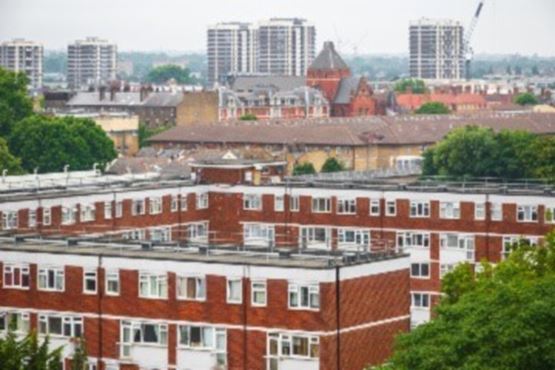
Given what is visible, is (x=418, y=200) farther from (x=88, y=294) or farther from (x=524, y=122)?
(x=524, y=122)

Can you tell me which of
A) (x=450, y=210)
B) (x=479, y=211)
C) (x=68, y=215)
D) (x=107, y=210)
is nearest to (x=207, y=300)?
(x=68, y=215)

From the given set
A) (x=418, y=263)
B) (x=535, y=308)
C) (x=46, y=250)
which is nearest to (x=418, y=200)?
(x=418, y=263)

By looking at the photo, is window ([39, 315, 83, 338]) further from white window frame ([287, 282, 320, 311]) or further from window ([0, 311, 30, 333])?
white window frame ([287, 282, 320, 311])

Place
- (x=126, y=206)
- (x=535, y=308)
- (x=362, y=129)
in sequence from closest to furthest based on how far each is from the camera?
(x=535, y=308) < (x=126, y=206) < (x=362, y=129)

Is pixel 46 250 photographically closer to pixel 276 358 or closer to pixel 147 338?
pixel 147 338

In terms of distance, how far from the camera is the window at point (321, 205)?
81.5m

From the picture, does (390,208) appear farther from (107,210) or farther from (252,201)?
(107,210)

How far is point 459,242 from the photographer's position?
7850cm

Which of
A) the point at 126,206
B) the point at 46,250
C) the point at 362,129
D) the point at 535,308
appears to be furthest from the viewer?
the point at 362,129

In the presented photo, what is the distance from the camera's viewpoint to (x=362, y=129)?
172 m

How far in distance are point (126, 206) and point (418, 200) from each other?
10.6m

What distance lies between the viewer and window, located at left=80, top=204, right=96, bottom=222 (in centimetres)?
7588

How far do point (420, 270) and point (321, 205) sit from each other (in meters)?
5.39

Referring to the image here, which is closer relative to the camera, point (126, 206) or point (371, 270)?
point (371, 270)
